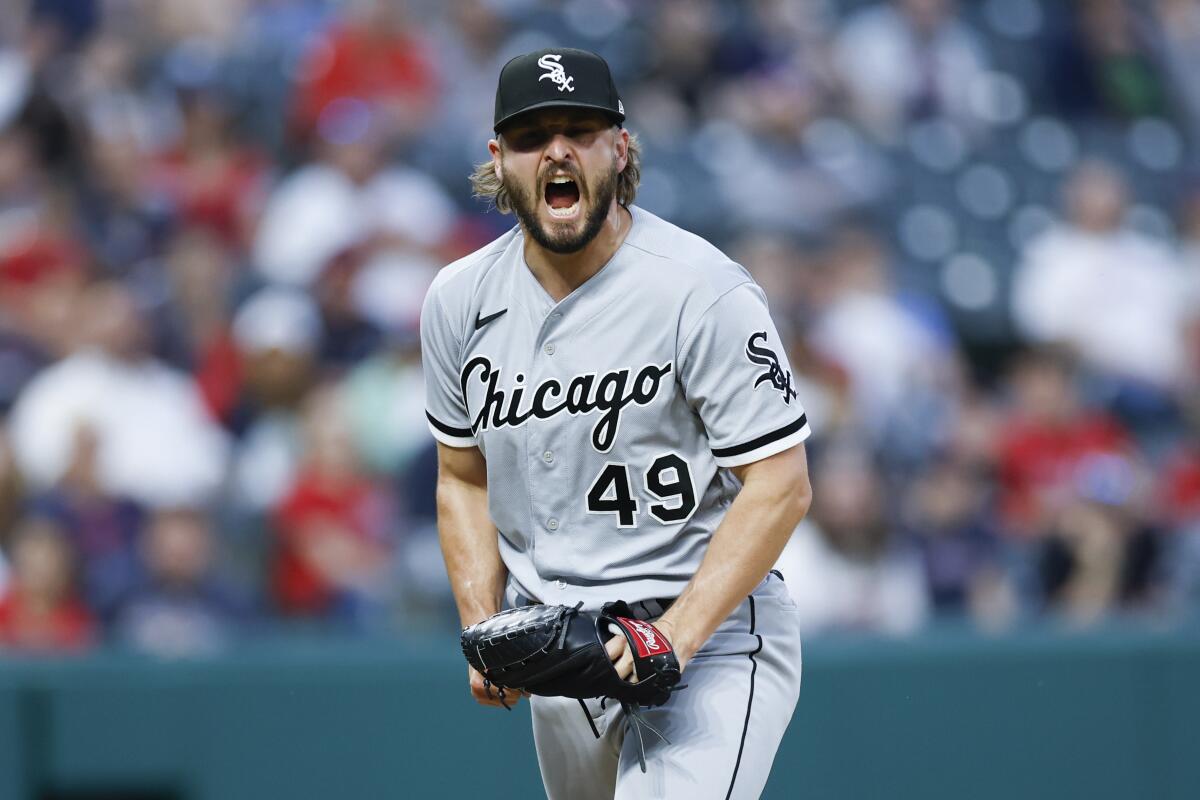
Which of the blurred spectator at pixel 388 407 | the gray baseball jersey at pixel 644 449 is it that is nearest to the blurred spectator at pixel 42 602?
the blurred spectator at pixel 388 407

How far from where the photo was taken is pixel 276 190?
7.97 m

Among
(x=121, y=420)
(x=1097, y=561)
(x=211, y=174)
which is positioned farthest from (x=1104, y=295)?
(x=121, y=420)

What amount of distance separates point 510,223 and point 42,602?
307cm

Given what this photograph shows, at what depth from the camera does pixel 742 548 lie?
119 inches

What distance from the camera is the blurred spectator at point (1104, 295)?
332 inches

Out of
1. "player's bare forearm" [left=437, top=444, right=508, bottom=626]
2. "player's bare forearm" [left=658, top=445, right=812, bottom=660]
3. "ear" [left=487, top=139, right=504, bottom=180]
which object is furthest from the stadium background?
"ear" [left=487, top=139, right=504, bottom=180]

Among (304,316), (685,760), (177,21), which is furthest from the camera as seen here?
(177,21)

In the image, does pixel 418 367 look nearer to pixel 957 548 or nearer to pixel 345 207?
pixel 345 207

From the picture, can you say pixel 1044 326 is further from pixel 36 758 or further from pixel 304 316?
pixel 36 758

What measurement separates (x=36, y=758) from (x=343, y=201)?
3.53 metres

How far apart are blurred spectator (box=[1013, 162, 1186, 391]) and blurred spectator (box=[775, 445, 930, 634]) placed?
234cm

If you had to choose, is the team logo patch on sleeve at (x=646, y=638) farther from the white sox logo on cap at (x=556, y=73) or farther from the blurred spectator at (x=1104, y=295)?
the blurred spectator at (x=1104, y=295)

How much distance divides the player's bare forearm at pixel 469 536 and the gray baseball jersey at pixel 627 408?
0.33ft

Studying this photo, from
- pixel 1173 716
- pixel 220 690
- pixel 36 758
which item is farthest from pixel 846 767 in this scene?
pixel 36 758
